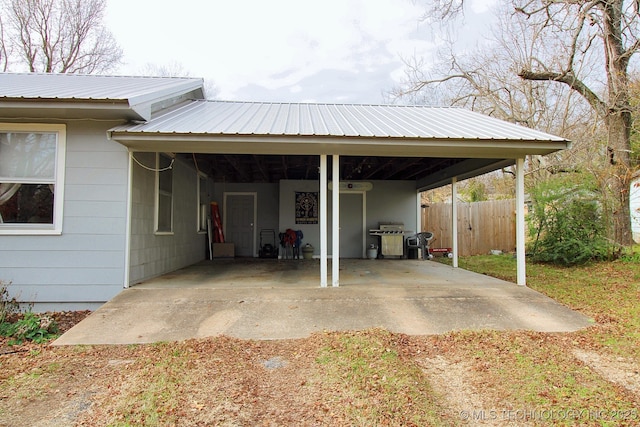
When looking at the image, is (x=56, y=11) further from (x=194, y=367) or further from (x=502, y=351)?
(x=502, y=351)

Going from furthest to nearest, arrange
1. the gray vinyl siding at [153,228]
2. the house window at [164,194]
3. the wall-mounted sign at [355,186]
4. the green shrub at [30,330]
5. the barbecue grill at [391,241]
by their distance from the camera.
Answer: the barbecue grill at [391,241] → the wall-mounted sign at [355,186] → the house window at [164,194] → the gray vinyl siding at [153,228] → the green shrub at [30,330]

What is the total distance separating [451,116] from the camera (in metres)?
Answer: 7.76

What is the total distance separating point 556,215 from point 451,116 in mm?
3544

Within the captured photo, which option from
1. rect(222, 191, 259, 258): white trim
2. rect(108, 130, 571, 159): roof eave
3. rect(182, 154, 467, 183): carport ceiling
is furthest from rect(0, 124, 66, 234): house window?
rect(222, 191, 259, 258): white trim

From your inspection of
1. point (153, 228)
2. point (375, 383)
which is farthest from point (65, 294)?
point (375, 383)

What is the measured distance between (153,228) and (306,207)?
573cm

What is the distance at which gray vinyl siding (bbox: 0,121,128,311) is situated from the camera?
4965 millimetres

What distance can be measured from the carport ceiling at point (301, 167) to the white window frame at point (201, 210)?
0.21 metres

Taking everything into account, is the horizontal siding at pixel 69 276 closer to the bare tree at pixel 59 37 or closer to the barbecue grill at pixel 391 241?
the barbecue grill at pixel 391 241

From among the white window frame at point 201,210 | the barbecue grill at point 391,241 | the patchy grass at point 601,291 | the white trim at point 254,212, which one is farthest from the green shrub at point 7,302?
A: the barbecue grill at point 391,241

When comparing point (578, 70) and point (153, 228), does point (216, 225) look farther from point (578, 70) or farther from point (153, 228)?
point (578, 70)

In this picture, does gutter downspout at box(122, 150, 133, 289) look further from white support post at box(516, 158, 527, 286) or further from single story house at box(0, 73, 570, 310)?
white support post at box(516, 158, 527, 286)

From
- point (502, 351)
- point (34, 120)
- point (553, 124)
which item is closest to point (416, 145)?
point (502, 351)

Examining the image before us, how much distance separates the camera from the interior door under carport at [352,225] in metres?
11.4
